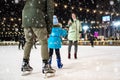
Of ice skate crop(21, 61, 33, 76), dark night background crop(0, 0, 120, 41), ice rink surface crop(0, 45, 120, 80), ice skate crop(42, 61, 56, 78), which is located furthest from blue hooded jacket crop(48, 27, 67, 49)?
dark night background crop(0, 0, 120, 41)

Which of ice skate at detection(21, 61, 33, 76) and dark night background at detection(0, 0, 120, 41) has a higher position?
dark night background at detection(0, 0, 120, 41)

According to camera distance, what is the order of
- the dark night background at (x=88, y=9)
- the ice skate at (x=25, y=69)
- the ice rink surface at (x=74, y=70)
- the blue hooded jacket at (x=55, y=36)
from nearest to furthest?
the ice rink surface at (x=74, y=70) → the ice skate at (x=25, y=69) → the blue hooded jacket at (x=55, y=36) → the dark night background at (x=88, y=9)

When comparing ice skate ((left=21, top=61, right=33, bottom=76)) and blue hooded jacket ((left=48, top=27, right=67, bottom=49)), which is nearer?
ice skate ((left=21, top=61, right=33, bottom=76))

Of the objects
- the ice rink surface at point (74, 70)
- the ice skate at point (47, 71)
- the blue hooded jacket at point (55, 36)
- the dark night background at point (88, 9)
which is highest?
the dark night background at point (88, 9)

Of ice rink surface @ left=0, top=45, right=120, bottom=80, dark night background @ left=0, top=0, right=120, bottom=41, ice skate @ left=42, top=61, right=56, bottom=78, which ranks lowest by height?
ice rink surface @ left=0, top=45, right=120, bottom=80

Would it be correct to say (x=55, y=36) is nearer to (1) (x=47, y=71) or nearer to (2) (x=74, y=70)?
(2) (x=74, y=70)

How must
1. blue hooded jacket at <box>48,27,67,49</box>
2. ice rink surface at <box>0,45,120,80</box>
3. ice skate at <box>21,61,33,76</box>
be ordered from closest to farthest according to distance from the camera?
ice rink surface at <box>0,45,120,80</box>, ice skate at <box>21,61,33,76</box>, blue hooded jacket at <box>48,27,67,49</box>

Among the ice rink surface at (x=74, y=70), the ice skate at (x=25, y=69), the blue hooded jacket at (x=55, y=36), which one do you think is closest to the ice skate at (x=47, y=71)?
the ice rink surface at (x=74, y=70)

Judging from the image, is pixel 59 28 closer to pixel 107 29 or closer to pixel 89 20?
pixel 107 29

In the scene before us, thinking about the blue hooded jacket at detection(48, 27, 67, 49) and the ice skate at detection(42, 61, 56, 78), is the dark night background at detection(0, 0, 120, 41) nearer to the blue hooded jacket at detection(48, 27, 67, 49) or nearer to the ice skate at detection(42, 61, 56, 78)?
the blue hooded jacket at detection(48, 27, 67, 49)

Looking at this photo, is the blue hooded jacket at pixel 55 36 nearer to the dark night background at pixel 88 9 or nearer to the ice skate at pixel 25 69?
the ice skate at pixel 25 69

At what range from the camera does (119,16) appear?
56312 millimetres

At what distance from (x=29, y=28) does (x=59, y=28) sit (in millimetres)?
1421

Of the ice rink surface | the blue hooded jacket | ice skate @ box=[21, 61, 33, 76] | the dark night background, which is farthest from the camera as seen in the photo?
the dark night background
